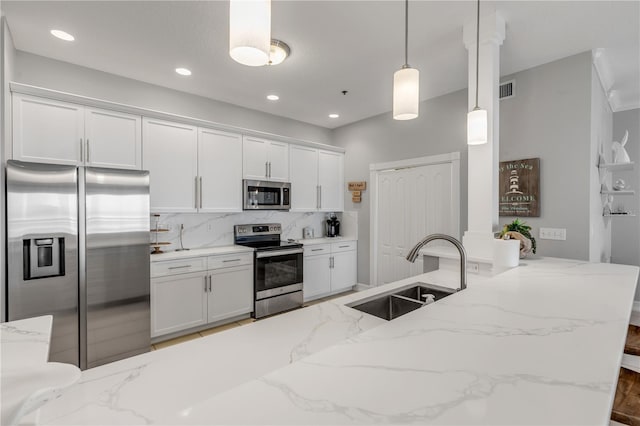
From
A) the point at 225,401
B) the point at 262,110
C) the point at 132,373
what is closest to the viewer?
the point at 225,401

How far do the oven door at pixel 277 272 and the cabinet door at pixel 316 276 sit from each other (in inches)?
8.5

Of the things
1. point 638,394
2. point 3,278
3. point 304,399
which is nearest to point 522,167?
point 638,394

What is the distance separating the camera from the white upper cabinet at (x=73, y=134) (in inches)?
95.8

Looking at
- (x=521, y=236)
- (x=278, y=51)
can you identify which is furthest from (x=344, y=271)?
(x=278, y=51)

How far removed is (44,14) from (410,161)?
3778mm

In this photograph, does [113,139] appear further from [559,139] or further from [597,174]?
[597,174]

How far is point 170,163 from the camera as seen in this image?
126 inches

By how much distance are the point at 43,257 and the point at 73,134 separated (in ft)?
3.65

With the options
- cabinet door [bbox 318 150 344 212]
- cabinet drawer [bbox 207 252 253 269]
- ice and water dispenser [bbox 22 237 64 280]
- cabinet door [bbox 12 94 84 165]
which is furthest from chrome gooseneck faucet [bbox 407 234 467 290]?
cabinet door [bbox 318 150 344 212]

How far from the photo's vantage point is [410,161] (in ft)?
13.1

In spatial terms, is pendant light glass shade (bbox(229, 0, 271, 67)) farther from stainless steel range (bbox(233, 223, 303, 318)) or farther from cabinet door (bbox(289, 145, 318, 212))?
cabinet door (bbox(289, 145, 318, 212))

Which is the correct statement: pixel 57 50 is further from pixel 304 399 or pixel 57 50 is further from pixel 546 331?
pixel 546 331

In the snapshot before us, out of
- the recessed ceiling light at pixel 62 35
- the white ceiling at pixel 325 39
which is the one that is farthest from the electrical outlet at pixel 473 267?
the recessed ceiling light at pixel 62 35

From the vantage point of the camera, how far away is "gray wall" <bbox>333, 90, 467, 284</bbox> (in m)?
3.51
